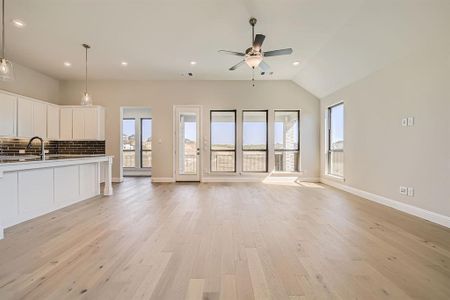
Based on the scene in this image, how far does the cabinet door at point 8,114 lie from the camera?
4793 mm

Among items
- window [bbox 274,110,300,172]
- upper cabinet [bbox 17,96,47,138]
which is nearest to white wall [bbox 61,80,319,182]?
window [bbox 274,110,300,172]

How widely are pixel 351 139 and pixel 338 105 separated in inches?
49.4

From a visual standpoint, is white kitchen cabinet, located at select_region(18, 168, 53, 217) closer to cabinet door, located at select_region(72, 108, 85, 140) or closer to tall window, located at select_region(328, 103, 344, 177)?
cabinet door, located at select_region(72, 108, 85, 140)

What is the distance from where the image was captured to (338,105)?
6.08 m

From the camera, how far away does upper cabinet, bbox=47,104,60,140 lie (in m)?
6.03

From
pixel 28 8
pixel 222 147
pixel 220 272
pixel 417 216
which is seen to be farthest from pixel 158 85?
pixel 417 216

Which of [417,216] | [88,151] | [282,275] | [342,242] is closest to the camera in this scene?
[282,275]

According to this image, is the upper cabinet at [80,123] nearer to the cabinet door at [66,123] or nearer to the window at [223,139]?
the cabinet door at [66,123]

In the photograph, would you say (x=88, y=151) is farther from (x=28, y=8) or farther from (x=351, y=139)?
(x=351, y=139)

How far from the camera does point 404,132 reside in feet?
12.1

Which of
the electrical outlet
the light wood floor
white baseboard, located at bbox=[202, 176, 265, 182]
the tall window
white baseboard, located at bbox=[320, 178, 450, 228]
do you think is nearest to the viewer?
the light wood floor

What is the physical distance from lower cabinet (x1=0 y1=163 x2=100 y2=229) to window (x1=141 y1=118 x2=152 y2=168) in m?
4.48

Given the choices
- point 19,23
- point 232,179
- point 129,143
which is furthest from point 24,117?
point 232,179

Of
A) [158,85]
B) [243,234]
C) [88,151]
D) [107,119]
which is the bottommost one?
[243,234]
